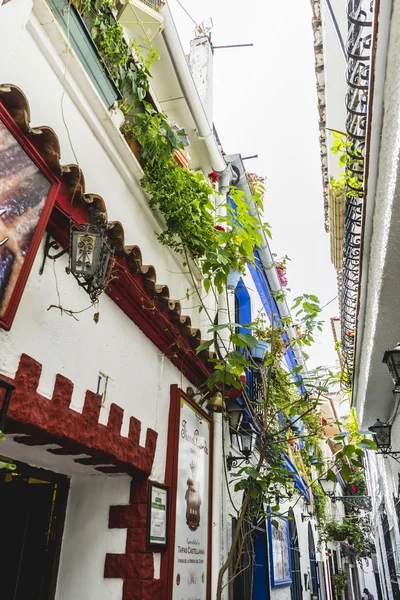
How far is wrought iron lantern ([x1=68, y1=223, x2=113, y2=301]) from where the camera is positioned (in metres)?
2.47

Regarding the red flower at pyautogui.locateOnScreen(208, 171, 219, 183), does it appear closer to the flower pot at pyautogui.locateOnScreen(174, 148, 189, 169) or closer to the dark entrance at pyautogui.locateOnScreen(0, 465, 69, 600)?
the flower pot at pyautogui.locateOnScreen(174, 148, 189, 169)

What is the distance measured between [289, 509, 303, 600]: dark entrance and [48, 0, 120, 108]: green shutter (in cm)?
825

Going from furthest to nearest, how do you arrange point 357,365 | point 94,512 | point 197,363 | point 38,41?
1. point 357,365
2. point 197,363
3. point 94,512
4. point 38,41

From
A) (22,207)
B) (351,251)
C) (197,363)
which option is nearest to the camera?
(22,207)

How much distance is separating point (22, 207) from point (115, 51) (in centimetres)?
243

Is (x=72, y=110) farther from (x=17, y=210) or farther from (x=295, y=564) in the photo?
(x=295, y=564)

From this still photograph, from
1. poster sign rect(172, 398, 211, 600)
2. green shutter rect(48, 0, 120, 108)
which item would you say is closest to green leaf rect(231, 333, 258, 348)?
poster sign rect(172, 398, 211, 600)

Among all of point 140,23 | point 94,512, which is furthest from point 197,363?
point 140,23

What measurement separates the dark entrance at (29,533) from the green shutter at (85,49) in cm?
298

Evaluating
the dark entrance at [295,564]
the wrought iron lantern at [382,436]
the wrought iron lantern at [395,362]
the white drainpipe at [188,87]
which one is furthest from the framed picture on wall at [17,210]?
the dark entrance at [295,564]

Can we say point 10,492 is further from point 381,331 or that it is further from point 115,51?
point 381,331

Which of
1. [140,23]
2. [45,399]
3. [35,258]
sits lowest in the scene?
[45,399]

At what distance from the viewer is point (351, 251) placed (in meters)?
5.43

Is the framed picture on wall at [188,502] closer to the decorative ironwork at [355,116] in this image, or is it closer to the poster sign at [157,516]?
the poster sign at [157,516]
